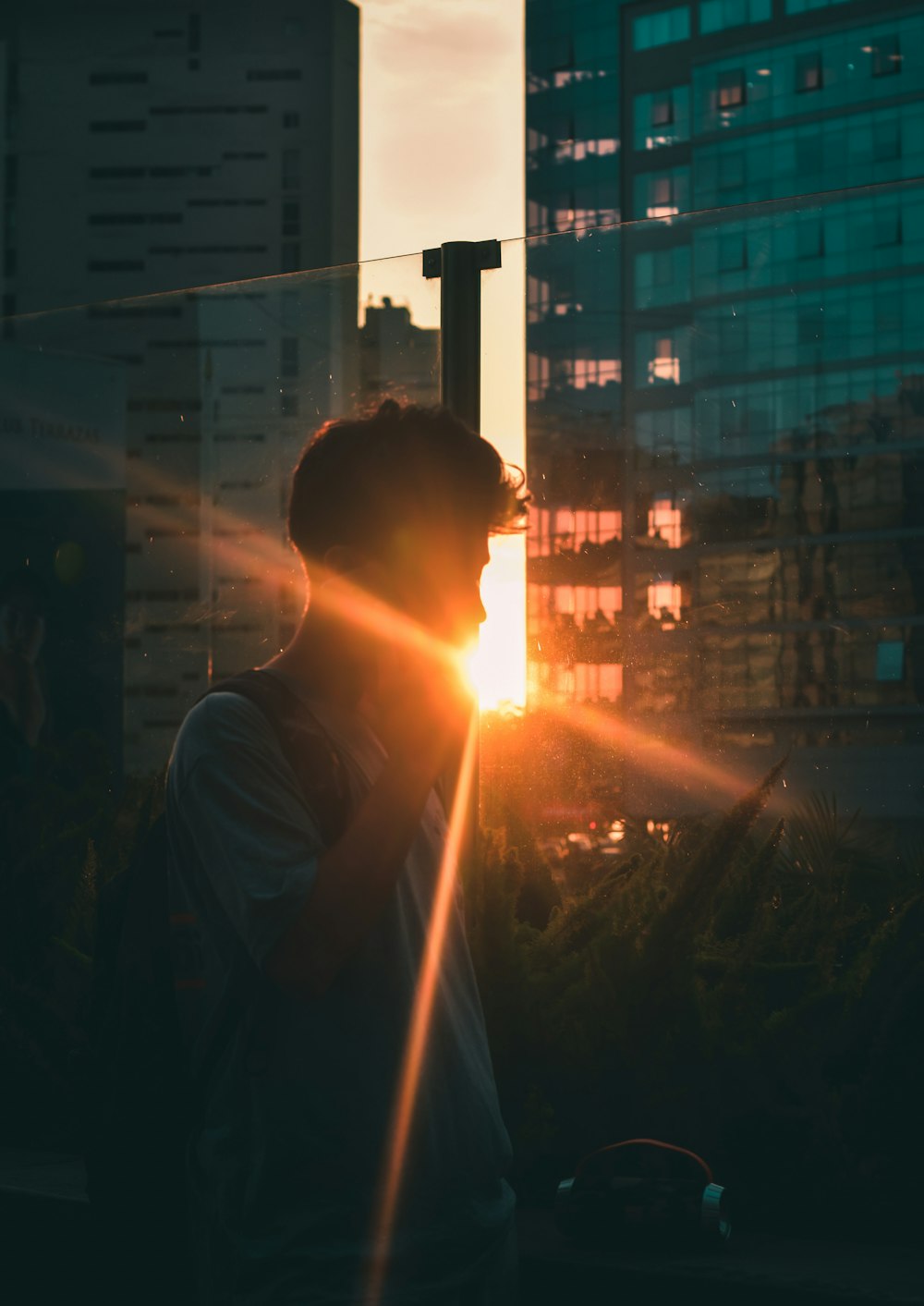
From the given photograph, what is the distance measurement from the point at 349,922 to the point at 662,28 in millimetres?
75500

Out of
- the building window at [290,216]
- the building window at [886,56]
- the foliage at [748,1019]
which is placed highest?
the building window at [290,216]

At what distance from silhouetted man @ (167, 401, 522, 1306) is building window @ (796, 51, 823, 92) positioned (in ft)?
226

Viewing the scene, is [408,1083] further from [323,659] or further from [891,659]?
[891,659]

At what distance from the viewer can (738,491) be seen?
113 inches

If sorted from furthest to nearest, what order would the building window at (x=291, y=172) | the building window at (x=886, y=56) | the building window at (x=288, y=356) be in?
the building window at (x=291, y=172) < the building window at (x=886, y=56) < the building window at (x=288, y=356)

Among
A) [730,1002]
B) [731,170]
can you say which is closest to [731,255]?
[730,1002]

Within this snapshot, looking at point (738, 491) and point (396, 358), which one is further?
point (396, 358)

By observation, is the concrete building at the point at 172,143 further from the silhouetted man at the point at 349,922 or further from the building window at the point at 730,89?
the silhouetted man at the point at 349,922

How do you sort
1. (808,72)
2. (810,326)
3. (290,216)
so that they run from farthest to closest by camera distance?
(290,216) → (808,72) → (810,326)

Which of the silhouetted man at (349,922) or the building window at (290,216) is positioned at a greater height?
the building window at (290,216)

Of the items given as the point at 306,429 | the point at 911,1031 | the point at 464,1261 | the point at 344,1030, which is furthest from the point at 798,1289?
the point at 306,429

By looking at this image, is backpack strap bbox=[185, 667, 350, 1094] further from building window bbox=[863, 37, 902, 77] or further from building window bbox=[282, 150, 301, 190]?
building window bbox=[282, 150, 301, 190]

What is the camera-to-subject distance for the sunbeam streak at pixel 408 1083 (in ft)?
4.26

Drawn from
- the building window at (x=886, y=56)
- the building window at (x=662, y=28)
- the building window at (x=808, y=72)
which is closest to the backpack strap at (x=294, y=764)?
the building window at (x=886, y=56)
